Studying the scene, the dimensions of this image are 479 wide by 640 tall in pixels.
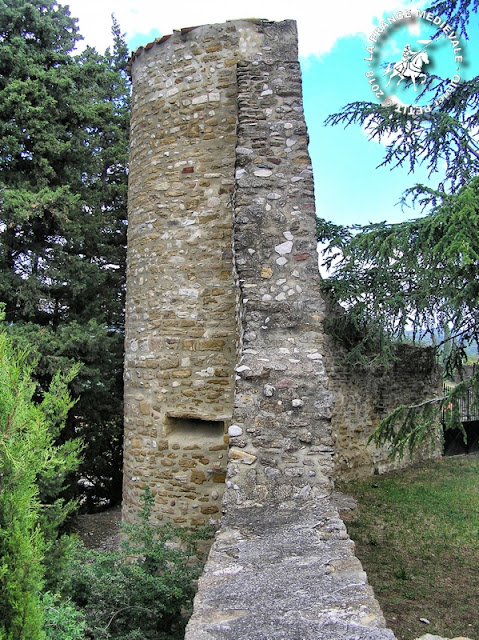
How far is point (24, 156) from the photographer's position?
899 cm

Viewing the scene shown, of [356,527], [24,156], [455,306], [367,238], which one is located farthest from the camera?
[24,156]

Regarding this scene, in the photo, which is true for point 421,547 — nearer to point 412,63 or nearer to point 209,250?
point 209,250

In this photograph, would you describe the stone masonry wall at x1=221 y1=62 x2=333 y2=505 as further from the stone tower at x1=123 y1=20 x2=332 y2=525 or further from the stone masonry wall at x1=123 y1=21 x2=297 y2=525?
the stone masonry wall at x1=123 y1=21 x2=297 y2=525

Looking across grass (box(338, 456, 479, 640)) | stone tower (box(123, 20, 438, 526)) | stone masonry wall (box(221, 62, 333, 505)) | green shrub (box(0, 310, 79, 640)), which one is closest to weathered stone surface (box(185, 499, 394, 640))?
stone masonry wall (box(221, 62, 333, 505))

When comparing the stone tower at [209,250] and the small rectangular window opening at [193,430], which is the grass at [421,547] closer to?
the stone tower at [209,250]

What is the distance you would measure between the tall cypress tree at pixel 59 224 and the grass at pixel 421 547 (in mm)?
4625

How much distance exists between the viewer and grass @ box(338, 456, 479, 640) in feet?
15.9

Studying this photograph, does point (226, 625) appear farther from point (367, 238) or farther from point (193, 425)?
point (367, 238)

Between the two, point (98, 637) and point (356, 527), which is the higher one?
point (98, 637)

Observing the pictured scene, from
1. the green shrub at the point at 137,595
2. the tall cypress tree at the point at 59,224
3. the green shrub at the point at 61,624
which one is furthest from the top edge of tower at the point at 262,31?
the green shrub at the point at 61,624

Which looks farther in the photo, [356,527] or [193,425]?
[356,527]

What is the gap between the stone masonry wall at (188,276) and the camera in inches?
221

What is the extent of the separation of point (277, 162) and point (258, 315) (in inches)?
59.1

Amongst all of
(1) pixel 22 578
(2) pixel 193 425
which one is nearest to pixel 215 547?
(1) pixel 22 578
